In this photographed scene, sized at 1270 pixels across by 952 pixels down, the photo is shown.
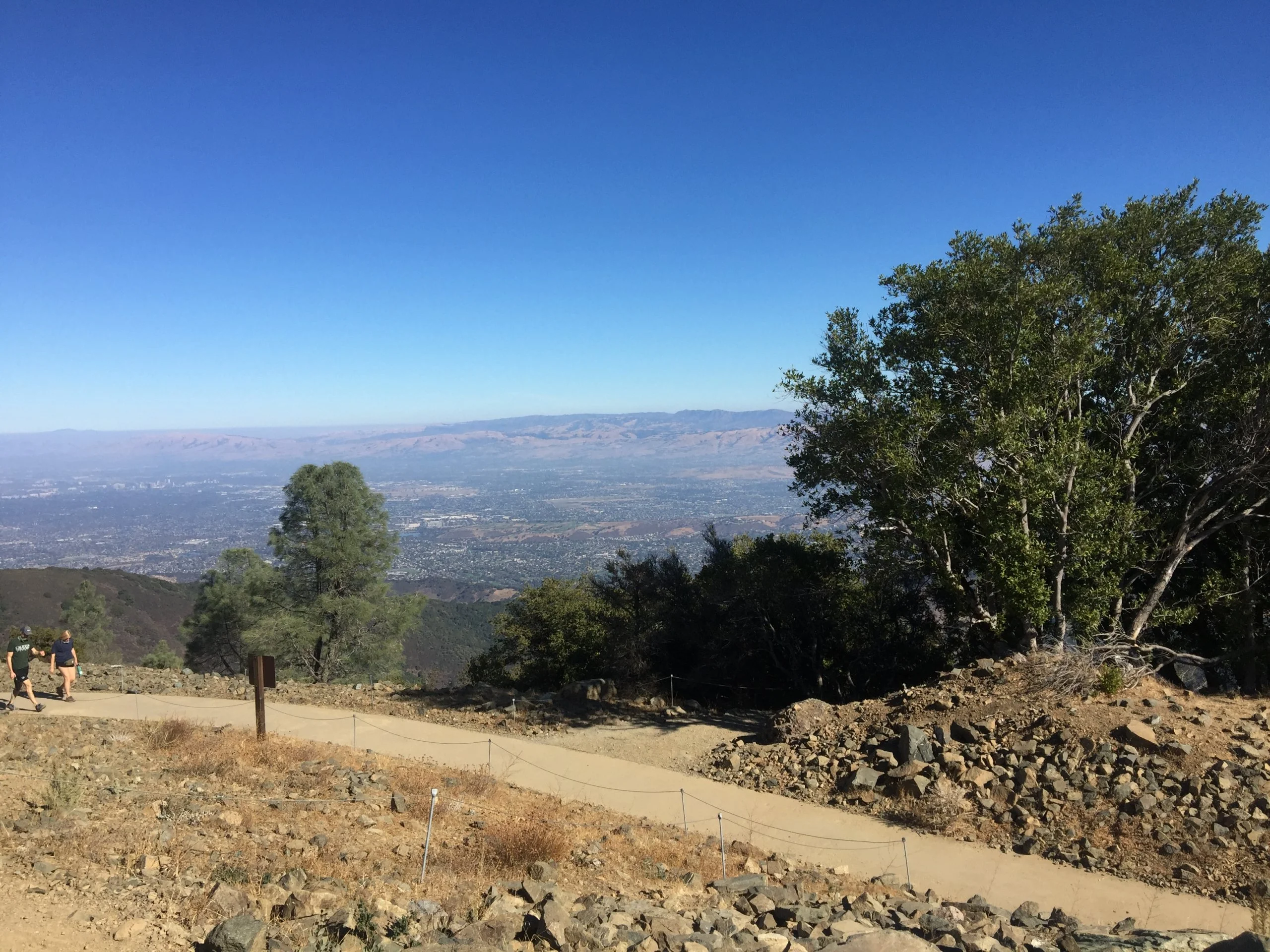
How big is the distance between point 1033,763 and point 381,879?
1010cm

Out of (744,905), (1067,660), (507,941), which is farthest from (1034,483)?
(507,941)

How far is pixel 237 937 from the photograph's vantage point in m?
5.20

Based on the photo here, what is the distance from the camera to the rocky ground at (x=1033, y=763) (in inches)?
380

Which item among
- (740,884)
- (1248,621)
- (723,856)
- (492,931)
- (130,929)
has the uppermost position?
(130,929)

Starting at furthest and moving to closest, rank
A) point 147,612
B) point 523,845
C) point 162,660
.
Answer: point 147,612 → point 162,660 → point 523,845

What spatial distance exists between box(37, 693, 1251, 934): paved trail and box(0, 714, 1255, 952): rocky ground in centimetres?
91

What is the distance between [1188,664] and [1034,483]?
25.3 ft

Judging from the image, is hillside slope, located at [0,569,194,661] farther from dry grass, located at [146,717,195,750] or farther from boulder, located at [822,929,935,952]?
boulder, located at [822,929,935,952]

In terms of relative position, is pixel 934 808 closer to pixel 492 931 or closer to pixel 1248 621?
pixel 492 931

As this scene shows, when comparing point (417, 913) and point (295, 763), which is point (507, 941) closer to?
point (417, 913)

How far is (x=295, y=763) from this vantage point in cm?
1159

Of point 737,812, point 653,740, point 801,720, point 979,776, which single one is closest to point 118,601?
point 653,740

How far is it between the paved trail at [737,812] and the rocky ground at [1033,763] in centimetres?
43

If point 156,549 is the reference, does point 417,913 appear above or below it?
above
